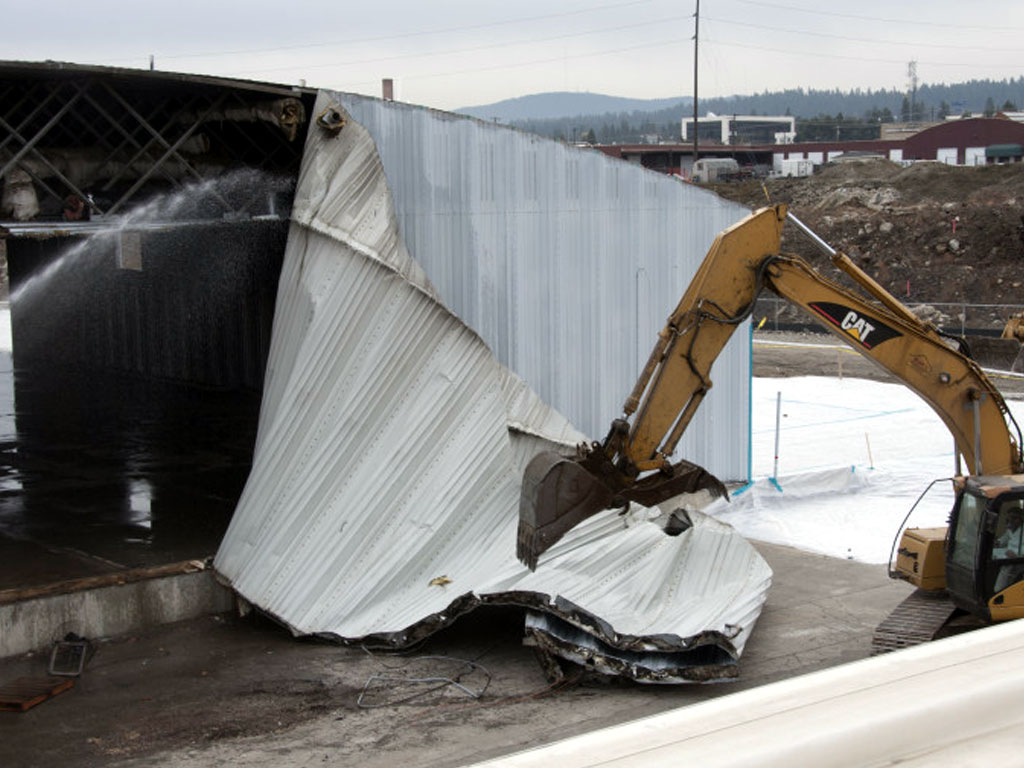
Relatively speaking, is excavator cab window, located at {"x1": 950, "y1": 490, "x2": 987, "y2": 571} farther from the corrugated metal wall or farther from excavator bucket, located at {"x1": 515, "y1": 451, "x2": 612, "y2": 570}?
the corrugated metal wall

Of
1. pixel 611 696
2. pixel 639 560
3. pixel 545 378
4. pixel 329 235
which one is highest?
pixel 329 235

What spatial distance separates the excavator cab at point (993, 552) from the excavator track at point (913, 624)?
1.09ft

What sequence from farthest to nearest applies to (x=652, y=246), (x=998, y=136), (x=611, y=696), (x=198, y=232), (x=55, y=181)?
(x=998, y=136) → (x=198, y=232) → (x=652, y=246) → (x=55, y=181) → (x=611, y=696)

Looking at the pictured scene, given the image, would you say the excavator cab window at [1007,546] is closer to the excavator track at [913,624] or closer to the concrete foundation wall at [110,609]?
the excavator track at [913,624]

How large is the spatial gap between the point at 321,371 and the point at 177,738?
440 centimetres

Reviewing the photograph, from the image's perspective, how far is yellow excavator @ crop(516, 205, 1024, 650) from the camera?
1104 centimetres

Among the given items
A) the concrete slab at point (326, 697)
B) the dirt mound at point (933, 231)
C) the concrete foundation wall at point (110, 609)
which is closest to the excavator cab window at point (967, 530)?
the concrete slab at point (326, 697)

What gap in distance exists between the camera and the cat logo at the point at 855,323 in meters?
12.3

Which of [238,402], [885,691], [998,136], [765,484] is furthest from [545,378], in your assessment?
[998,136]

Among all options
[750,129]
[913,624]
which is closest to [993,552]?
[913,624]

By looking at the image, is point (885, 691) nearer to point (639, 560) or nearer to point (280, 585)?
point (639, 560)

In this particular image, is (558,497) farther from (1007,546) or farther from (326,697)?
(1007,546)

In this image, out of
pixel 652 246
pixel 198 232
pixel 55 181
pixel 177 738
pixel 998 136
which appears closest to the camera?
pixel 177 738

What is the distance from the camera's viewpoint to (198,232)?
76.4ft
